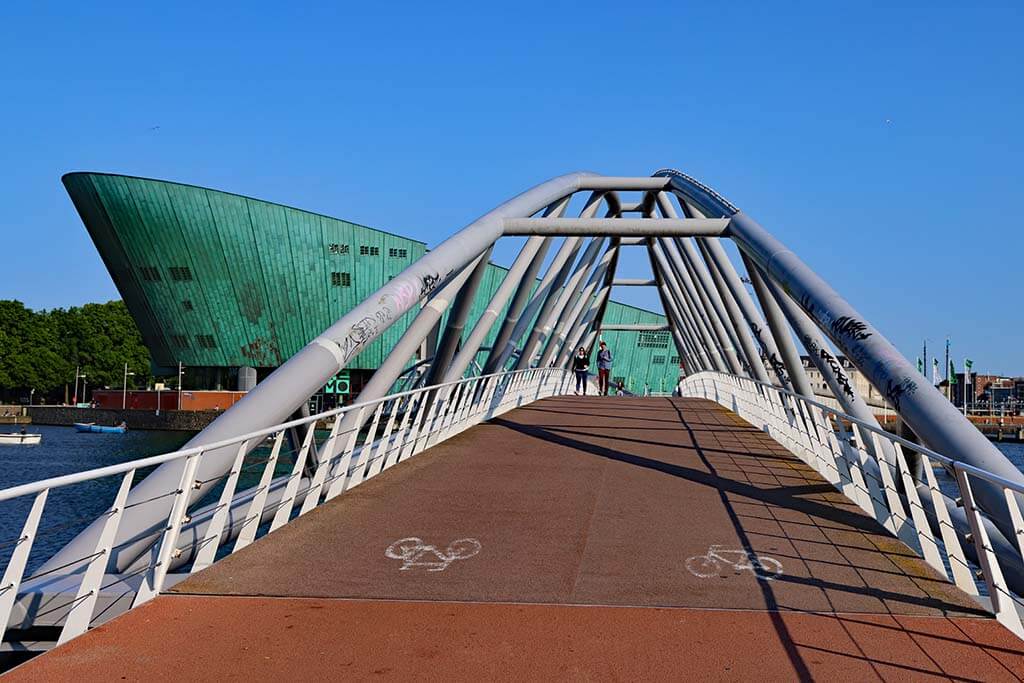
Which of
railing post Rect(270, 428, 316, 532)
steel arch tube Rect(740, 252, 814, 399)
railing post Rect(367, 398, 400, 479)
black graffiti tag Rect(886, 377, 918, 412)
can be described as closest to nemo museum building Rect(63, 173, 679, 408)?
steel arch tube Rect(740, 252, 814, 399)

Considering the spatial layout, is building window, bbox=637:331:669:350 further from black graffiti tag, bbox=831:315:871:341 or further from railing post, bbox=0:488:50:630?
railing post, bbox=0:488:50:630

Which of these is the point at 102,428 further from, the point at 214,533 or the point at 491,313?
the point at 214,533

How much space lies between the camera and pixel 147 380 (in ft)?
351

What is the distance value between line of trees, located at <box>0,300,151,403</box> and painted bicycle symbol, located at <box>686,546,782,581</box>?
98.9m

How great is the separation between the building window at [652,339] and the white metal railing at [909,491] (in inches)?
3204

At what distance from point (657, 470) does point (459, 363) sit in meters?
8.26

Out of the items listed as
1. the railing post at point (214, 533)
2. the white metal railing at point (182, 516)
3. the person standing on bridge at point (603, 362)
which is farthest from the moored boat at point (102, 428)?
the railing post at point (214, 533)

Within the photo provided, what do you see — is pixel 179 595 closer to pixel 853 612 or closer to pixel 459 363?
pixel 853 612

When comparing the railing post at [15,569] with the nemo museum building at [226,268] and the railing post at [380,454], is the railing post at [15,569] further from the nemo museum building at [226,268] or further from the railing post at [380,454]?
the nemo museum building at [226,268]

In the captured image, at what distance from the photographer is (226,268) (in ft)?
226

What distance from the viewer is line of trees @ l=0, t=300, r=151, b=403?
97.7 meters

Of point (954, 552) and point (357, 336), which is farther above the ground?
point (357, 336)

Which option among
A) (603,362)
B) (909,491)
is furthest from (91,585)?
(603,362)

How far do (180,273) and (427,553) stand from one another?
63.0 meters
